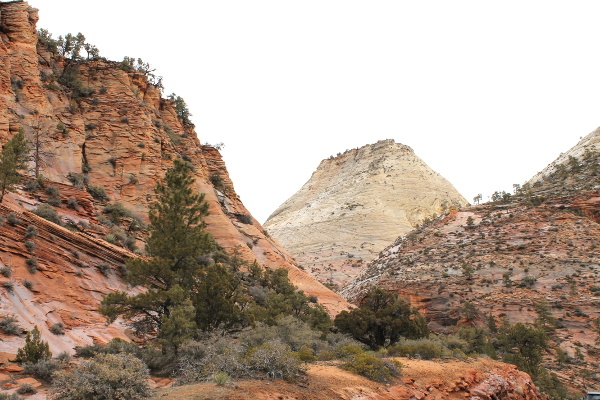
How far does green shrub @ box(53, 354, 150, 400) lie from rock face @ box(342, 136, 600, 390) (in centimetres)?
2569

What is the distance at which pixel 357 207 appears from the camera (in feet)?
278

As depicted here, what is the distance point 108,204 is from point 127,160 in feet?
17.6

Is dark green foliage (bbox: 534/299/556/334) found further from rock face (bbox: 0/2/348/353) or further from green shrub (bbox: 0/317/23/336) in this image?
green shrub (bbox: 0/317/23/336)

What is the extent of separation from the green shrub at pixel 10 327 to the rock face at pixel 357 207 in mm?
47818

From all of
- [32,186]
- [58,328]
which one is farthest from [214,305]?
[32,186]

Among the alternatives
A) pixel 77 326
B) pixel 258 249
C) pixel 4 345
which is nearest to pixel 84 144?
pixel 258 249

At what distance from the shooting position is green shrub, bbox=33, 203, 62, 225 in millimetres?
19578

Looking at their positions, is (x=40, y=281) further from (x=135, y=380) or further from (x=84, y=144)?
(x=84, y=144)

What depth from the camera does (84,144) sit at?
3192 centimetres

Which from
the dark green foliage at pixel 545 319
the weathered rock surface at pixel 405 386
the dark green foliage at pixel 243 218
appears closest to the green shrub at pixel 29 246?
the weathered rock surface at pixel 405 386

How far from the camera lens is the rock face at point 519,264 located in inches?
1266

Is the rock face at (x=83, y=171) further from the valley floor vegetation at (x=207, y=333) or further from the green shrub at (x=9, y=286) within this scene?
the valley floor vegetation at (x=207, y=333)

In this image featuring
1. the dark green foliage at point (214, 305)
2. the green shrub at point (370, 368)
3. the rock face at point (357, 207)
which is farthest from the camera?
the rock face at point (357, 207)

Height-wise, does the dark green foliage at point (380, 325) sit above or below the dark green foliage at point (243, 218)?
below
